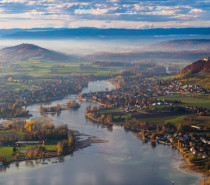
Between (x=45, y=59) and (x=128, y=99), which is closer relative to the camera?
(x=128, y=99)

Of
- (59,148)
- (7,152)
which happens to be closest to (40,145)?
(59,148)

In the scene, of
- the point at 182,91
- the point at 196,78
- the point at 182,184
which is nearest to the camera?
the point at 182,184

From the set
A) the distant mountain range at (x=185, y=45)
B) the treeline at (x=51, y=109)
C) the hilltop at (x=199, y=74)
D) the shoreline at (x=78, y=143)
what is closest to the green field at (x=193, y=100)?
the hilltop at (x=199, y=74)

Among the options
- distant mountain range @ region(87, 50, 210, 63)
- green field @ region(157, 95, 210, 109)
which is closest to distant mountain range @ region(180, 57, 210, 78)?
green field @ region(157, 95, 210, 109)

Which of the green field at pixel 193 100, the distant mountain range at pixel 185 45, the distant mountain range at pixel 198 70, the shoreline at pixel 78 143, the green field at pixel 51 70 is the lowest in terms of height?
the shoreline at pixel 78 143

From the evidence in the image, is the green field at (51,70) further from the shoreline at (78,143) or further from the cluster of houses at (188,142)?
the cluster of houses at (188,142)

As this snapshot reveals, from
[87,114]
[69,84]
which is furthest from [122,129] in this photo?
[69,84]

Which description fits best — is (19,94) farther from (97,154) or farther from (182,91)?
(97,154)

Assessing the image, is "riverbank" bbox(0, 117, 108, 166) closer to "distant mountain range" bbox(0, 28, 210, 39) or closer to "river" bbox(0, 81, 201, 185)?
"river" bbox(0, 81, 201, 185)
